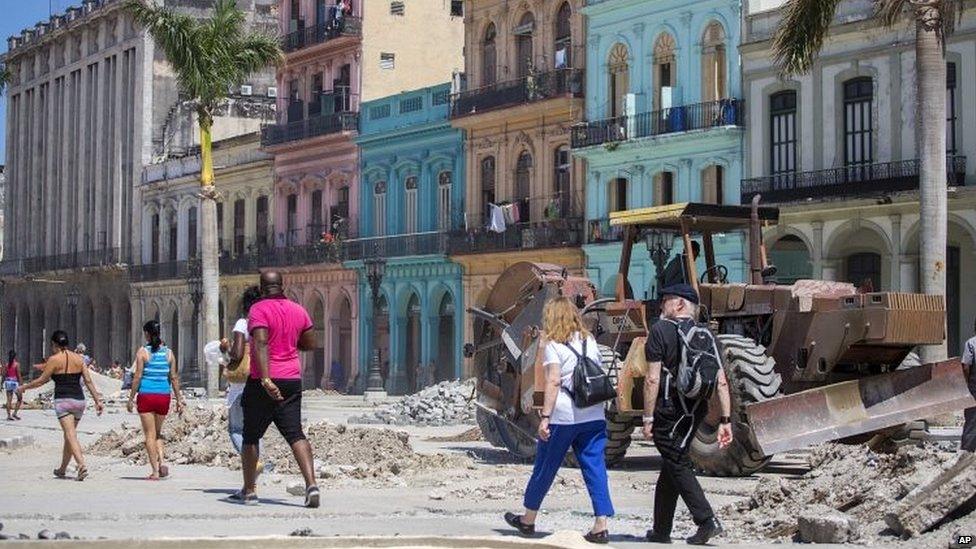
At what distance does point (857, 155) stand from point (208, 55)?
48.1ft

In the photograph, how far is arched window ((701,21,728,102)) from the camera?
41.1m

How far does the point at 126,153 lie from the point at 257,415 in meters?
58.1

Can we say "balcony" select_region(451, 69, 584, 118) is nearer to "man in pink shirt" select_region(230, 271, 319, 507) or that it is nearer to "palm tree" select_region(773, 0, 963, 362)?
"palm tree" select_region(773, 0, 963, 362)

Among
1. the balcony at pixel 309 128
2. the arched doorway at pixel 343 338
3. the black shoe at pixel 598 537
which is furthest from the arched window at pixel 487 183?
the black shoe at pixel 598 537

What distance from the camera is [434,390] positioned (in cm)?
3400

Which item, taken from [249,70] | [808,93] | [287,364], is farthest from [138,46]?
[287,364]

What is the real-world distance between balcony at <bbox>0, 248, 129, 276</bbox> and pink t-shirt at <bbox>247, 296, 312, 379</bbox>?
5841 cm

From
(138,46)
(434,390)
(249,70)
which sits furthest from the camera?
(138,46)

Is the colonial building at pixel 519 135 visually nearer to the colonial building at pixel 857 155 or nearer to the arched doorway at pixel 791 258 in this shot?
the arched doorway at pixel 791 258

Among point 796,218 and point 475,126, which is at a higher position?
point 475,126

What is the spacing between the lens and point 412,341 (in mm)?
53906

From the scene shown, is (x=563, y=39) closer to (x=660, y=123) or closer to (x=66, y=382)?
(x=660, y=123)

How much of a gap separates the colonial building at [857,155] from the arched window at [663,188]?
3.07 meters

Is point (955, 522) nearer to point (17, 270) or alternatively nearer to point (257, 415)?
point (257, 415)
